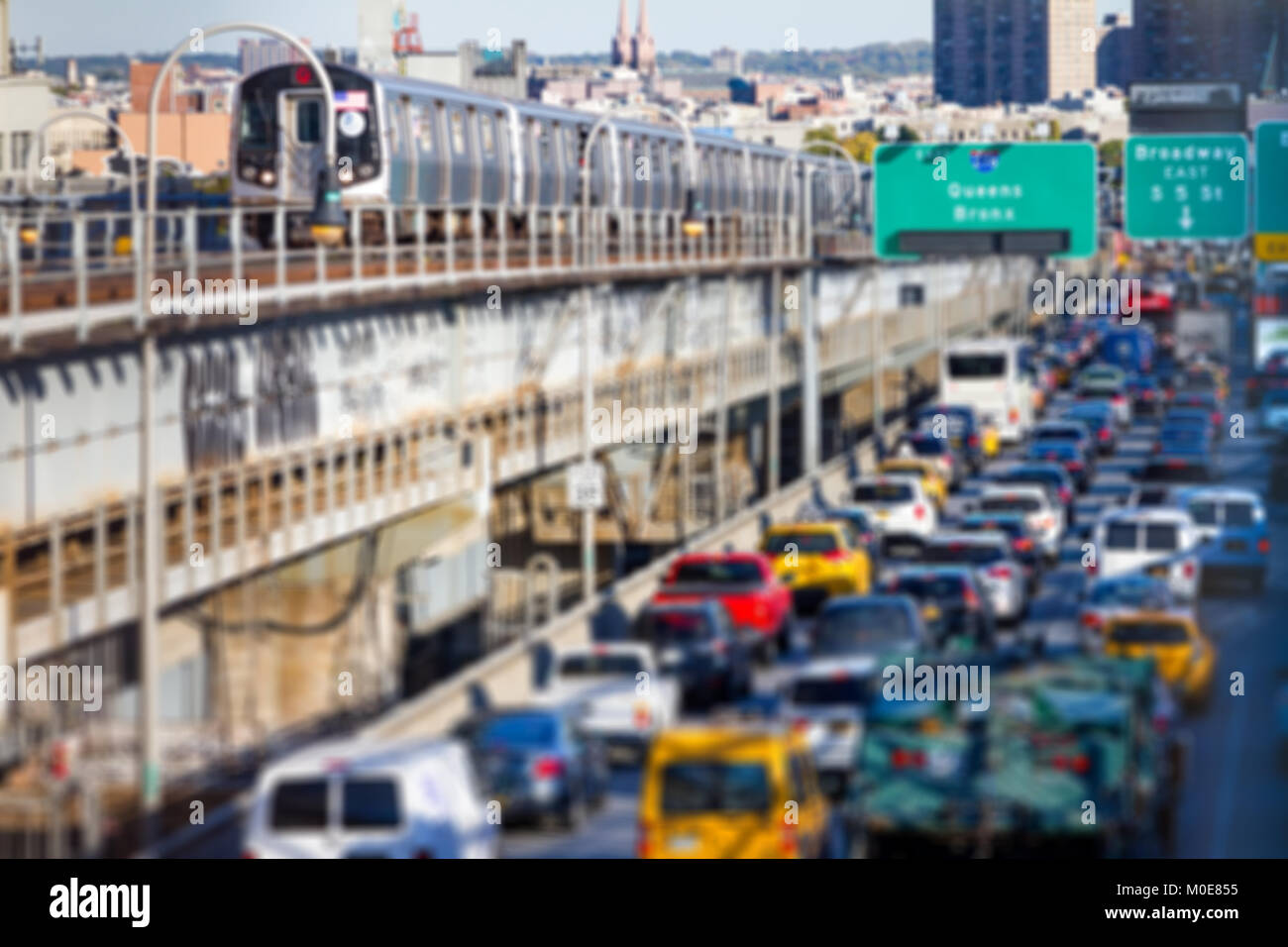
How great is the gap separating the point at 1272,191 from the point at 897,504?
851 cm

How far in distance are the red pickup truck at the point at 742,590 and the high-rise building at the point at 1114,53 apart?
82.3ft

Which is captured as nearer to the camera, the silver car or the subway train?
the silver car

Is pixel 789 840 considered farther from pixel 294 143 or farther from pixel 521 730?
pixel 294 143

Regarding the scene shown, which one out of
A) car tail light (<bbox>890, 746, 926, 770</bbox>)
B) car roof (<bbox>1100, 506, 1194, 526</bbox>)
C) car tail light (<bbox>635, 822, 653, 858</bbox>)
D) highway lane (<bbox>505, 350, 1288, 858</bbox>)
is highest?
car roof (<bbox>1100, 506, 1194, 526</bbox>)

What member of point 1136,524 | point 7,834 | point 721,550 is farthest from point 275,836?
point 721,550

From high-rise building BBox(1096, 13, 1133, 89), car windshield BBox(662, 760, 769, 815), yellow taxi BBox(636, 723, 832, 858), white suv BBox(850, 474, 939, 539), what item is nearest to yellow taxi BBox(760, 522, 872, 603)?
white suv BBox(850, 474, 939, 539)

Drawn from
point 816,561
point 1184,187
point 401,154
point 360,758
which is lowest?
point 816,561

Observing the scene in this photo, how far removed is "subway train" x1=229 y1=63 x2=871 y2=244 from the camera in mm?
33844

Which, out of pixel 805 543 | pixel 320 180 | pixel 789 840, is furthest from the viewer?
pixel 805 543

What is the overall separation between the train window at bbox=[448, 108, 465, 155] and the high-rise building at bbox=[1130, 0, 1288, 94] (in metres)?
13.4

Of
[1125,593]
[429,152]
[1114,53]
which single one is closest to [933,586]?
[1125,593]

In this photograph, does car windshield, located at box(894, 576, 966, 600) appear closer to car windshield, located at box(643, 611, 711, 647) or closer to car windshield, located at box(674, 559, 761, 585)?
car windshield, located at box(674, 559, 761, 585)

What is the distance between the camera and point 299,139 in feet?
115
